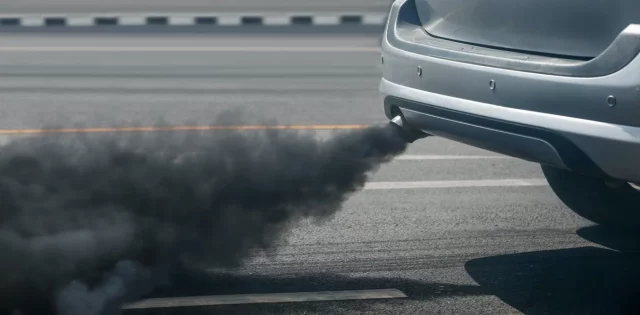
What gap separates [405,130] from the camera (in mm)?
4418

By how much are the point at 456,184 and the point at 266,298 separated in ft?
8.14

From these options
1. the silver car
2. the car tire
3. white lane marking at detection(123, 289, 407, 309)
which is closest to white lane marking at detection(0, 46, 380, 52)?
the car tire

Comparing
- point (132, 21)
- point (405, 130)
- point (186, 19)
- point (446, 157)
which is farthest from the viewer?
point (186, 19)

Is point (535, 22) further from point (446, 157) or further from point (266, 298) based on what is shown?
point (446, 157)

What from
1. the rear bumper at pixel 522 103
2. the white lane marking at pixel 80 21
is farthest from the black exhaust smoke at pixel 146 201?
the white lane marking at pixel 80 21

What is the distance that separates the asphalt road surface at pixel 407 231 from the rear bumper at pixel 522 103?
2.36ft

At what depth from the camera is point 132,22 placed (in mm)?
16531

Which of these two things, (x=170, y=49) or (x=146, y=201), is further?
(x=170, y=49)

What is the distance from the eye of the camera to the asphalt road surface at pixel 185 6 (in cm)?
1652

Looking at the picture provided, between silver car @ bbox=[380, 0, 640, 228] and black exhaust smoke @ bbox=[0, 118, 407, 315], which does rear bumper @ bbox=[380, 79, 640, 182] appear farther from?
black exhaust smoke @ bbox=[0, 118, 407, 315]

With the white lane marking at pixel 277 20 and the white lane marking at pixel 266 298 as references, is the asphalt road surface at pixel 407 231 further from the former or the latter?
the white lane marking at pixel 277 20

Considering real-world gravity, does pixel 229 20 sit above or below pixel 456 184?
below

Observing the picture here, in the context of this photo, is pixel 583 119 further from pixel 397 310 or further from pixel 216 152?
pixel 216 152

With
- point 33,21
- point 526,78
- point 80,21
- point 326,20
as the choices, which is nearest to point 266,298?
point 526,78
